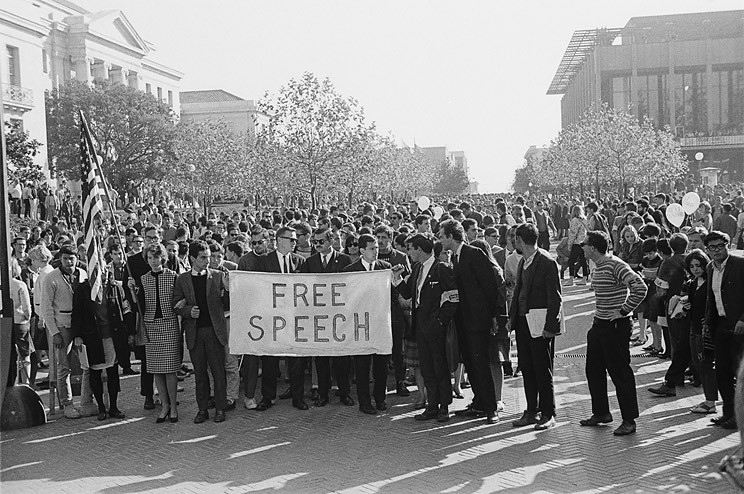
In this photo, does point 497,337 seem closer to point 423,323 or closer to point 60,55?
point 423,323

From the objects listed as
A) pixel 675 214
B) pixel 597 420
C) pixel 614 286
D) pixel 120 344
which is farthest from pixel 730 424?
pixel 675 214

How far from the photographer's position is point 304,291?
9.87 metres

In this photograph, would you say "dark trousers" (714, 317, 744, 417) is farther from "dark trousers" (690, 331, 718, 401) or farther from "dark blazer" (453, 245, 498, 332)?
"dark blazer" (453, 245, 498, 332)

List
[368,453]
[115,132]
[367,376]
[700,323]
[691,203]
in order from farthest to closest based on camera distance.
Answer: [115,132] < [691,203] < [367,376] < [700,323] < [368,453]

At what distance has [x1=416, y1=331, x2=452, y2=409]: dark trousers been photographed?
30.0 ft

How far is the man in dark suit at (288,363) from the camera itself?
10039 millimetres

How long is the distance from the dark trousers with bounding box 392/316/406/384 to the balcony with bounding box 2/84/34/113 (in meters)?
43.0

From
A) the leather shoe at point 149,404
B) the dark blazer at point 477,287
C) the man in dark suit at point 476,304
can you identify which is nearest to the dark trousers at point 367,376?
the man in dark suit at point 476,304

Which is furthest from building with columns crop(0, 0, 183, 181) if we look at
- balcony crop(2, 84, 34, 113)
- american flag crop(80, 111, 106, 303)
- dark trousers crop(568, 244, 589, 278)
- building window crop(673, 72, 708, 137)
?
building window crop(673, 72, 708, 137)

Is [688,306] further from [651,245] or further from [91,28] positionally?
[91,28]

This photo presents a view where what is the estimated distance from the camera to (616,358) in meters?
8.46

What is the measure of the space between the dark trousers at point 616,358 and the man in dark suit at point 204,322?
4028 mm

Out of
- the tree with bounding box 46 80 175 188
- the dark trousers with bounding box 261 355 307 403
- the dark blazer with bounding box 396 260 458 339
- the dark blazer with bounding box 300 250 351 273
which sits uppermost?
the tree with bounding box 46 80 175 188

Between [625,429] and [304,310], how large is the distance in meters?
3.74
